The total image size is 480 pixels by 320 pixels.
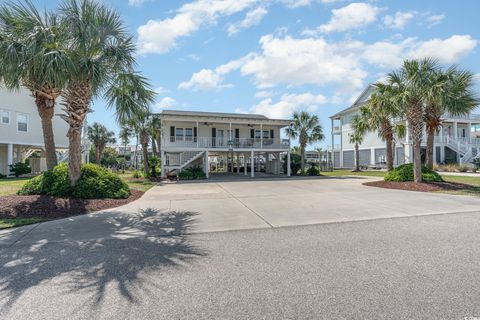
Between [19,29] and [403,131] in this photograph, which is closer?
[19,29]

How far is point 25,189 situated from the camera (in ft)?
30.4

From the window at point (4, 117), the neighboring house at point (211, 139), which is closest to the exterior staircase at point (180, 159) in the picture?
the neighboring house at point (211, 139)

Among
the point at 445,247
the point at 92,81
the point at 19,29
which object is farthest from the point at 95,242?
the point at 19,29

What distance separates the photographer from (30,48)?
7.55 metres

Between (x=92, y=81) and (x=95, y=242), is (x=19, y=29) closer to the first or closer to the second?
(x=92, y=81)

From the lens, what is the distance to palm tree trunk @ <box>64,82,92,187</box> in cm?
919

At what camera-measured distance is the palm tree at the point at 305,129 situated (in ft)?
83.8

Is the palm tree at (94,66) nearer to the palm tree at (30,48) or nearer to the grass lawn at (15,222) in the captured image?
the palm tree at (30,48)

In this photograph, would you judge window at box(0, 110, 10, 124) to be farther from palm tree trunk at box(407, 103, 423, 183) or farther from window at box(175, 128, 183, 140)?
palm tree trunk at box(407, 103, 423, 183)

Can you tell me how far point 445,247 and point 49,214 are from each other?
913 cm

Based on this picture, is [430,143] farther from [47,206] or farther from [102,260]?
[47,206]

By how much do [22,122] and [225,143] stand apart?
16796 mm

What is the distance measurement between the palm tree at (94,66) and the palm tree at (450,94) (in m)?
12.9

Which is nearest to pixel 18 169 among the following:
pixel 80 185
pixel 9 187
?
pixel 9 187
